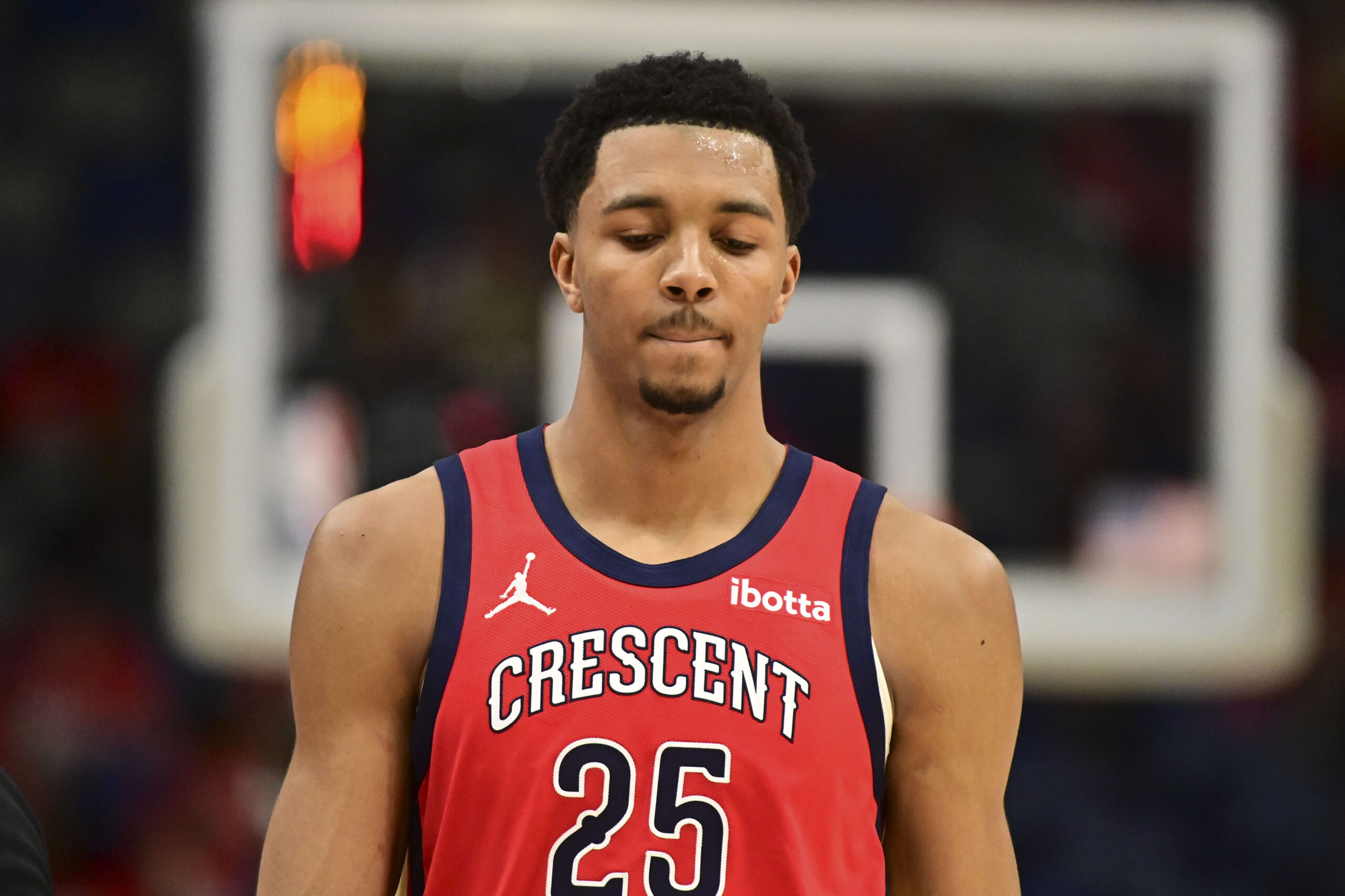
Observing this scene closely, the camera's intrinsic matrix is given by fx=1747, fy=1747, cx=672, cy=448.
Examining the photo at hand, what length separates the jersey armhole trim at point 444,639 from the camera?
2258 millimetres

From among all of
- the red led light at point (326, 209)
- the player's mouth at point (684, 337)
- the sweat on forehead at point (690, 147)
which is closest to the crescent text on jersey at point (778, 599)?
the player's mouth at point (684, 337)

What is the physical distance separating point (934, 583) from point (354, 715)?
787 mm

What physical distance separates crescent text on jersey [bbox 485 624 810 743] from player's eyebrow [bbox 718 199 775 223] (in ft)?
1.81

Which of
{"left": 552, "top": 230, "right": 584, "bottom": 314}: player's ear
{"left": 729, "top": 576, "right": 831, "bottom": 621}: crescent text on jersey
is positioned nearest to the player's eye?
{"left": 552, "top": 230, "right": 584, "bottom": 314}: player's ear

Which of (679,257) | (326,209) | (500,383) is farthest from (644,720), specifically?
(500,383)

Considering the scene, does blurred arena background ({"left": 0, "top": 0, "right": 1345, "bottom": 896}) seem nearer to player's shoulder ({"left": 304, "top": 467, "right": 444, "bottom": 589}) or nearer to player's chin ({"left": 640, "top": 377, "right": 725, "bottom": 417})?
player's shoulder ({"left": 304, "top": 467, "right": 444, "bottom": 589})

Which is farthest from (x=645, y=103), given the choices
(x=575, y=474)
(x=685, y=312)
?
(x=575, y=474)

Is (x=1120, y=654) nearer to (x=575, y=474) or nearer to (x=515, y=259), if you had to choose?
(x=515, y=259)

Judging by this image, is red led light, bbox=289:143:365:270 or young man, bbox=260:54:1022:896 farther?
red led light, bbox=289:143:365:270

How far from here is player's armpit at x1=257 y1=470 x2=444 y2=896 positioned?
2.26 metres

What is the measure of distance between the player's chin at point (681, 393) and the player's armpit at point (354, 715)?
0.35 metres

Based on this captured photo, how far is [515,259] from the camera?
6.21 meters

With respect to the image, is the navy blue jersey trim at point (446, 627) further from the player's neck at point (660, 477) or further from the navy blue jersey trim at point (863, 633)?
the navy blue jersey trim at point (863, 633)

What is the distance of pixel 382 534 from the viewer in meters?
2.34
